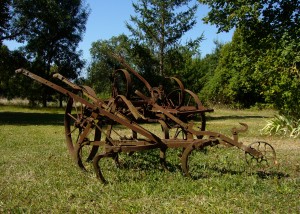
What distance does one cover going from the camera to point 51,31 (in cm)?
2791

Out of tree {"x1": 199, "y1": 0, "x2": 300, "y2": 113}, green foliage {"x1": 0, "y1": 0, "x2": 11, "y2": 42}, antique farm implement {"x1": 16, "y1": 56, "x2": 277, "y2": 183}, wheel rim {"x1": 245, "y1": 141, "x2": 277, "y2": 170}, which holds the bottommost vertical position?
wheel rim {"x1": 245, "y1": 141, "x2": 277, "y2": 170}

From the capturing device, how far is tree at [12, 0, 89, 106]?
953 inches

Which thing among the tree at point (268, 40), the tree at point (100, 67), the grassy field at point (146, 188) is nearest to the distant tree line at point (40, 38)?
the tree at point (268, 40)

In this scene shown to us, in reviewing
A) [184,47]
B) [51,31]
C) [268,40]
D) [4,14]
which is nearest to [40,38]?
[51,31]

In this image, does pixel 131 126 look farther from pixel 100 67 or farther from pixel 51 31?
pixel 100 67

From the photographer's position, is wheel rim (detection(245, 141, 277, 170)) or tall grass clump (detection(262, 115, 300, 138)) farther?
tall grass clump (detection(262, 115, 300, 138))

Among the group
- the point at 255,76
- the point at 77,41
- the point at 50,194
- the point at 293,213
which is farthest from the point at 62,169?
the point at 77,41

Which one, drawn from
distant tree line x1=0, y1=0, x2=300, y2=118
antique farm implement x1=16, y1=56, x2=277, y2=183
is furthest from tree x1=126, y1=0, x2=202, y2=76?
antique farm implement x1=16, y1=56, x2=277, y2=183

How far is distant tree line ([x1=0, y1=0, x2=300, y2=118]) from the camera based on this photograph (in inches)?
Answer: 504

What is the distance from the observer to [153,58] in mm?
23172

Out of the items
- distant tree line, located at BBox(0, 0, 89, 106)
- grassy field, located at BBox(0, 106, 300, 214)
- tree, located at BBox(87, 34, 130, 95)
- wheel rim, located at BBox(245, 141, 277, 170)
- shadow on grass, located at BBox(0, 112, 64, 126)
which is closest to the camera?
grassy field, located at BBox(0, 106, 300, 214)

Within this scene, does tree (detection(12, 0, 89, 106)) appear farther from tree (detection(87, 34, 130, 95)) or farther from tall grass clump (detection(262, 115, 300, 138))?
tree (detection(87, 34, 130, 95))

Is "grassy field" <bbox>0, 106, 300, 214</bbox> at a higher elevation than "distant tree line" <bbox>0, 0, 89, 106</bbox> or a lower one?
lower

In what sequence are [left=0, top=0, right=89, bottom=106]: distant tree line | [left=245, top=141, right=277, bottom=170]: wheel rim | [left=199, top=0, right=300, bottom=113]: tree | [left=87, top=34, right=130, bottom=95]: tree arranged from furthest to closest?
[left=87, top=34, right=130, bottom=95]: tree < [left=0, top=0, right=89, bottom=106]: distant tree line < [left=199, top=0, right=300, bottom=113]: tree < [left=245, top=141, right=277, bottom=170]: wheel rim
